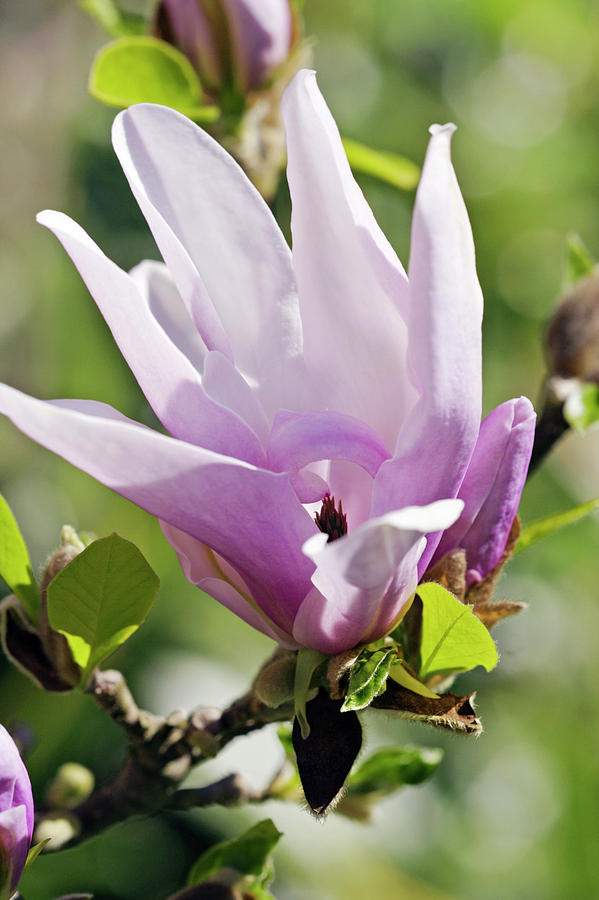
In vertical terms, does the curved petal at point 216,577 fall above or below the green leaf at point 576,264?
below

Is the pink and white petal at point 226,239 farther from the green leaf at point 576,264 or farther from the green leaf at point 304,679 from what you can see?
the green leaf at point 576,264

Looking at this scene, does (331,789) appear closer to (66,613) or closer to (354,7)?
(66,613)

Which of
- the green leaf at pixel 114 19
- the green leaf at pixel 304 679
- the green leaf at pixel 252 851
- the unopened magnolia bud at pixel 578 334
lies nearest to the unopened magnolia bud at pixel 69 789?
the green leaf at pixel 252 851

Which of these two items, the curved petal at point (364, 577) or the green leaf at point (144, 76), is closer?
the curved petal at point (364, 577)

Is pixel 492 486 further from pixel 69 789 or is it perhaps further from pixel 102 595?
pixel 69 789

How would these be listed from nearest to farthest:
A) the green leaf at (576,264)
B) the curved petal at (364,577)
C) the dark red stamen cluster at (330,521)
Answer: the curved petal at (364,577)
the dark red stamen cluster at (330,521)
the green leaf at (576,264)

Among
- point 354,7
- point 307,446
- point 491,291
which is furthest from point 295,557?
point 354,7
